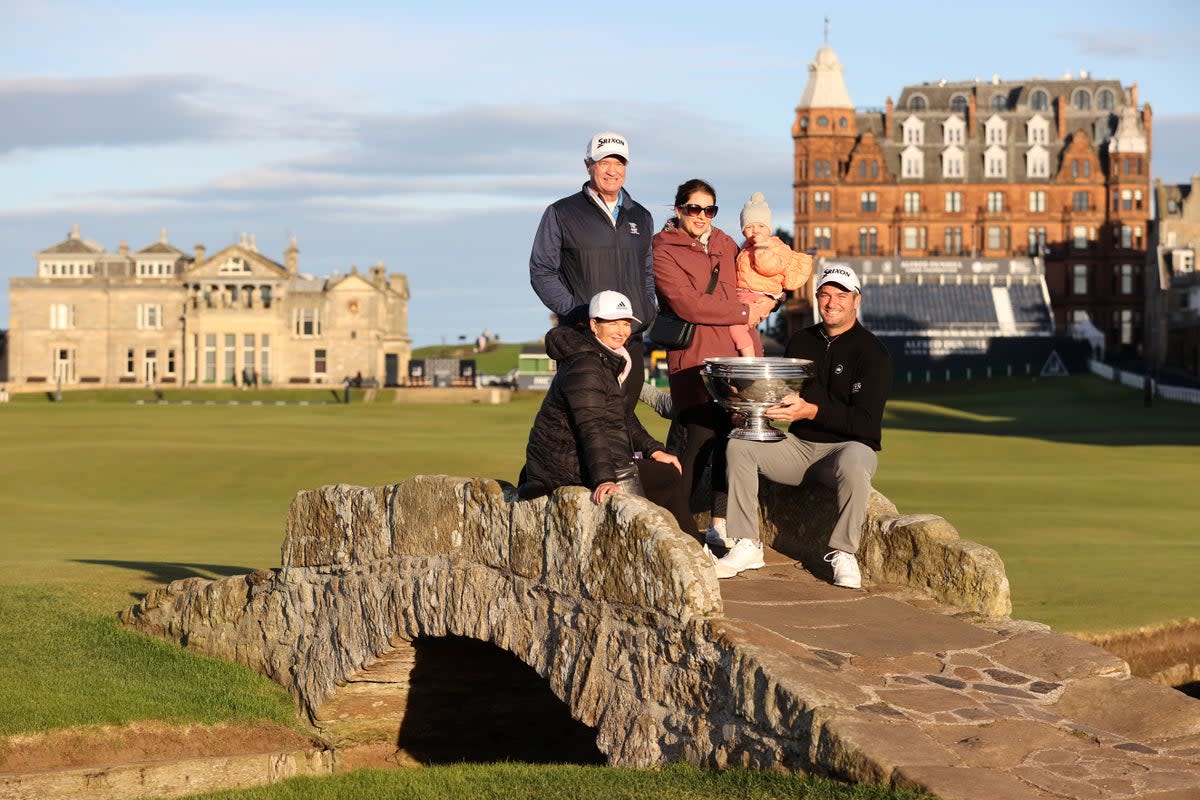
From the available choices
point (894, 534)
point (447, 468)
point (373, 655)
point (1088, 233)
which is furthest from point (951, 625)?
point (1088, 233)

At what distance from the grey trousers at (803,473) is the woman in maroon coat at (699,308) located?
24.0 inches

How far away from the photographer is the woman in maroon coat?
40.4 feet

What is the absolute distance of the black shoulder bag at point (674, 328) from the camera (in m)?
12.3

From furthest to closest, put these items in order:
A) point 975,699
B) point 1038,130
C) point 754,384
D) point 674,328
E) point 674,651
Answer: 1. point 1038,130
2. point 674,328
3. point 754,384
4. point 674,651
5. point 975,699

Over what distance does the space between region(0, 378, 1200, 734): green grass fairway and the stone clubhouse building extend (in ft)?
180

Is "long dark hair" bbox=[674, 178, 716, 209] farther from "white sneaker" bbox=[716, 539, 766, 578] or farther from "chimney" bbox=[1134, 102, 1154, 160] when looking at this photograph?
"chimney" bbox=[1134, 102, 1154, 160]

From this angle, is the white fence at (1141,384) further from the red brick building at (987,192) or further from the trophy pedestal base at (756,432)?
the trophy pedestal base at (756,432)

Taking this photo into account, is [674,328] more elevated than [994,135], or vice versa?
[994,135]

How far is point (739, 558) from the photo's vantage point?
1165 cm

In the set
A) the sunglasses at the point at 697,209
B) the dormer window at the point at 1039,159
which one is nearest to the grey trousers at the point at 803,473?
the sunglasses at the point at 697,209

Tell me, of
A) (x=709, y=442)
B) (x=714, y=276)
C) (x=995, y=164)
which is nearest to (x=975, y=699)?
(x=709, y=442)

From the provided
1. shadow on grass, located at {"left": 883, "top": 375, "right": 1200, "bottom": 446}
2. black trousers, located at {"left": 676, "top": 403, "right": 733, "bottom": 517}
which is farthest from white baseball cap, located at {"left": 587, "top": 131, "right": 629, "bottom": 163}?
shadow on grass, located at {"left": 883, "top": 375, "right": 1200, "bottom": 446}

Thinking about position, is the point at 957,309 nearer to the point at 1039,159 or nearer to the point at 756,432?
the point at 1039,159

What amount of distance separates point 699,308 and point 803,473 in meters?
1.43
